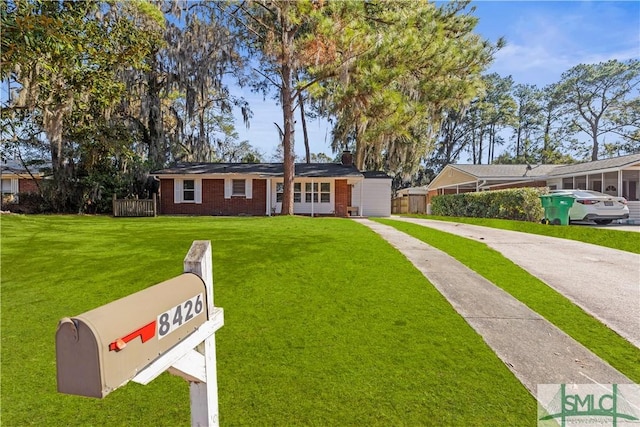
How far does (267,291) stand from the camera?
459cm

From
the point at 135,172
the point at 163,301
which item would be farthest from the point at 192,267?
the point at 135,172

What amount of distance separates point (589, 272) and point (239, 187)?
55.3ft

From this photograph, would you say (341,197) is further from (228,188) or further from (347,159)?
(228,188)

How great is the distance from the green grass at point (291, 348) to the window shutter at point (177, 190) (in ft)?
45.0

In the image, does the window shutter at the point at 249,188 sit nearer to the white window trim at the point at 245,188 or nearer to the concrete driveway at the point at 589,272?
the white window trim at the point at 245,188

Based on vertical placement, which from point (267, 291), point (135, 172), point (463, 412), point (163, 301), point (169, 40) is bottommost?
point (463, 412)

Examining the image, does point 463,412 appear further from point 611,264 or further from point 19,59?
point 19,59

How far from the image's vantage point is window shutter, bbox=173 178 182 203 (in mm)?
19453

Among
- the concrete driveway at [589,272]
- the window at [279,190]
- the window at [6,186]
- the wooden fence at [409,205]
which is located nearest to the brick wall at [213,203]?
the window at [279,190]

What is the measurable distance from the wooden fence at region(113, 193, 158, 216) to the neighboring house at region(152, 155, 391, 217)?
2148 mm

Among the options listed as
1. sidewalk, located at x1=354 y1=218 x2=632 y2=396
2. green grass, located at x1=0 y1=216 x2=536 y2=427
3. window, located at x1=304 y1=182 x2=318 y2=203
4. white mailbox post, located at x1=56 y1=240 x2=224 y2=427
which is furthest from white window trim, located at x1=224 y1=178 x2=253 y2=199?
white mailbox post, located at x1=56 y1=240 x2=224 y2=427

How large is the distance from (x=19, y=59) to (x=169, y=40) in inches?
470

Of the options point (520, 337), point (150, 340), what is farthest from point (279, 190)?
point (150, 340)

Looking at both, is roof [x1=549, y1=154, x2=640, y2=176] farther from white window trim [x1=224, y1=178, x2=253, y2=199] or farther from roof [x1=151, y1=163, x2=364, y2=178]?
white window trim [x1=224, y1=178, x2=253, y2=199]
